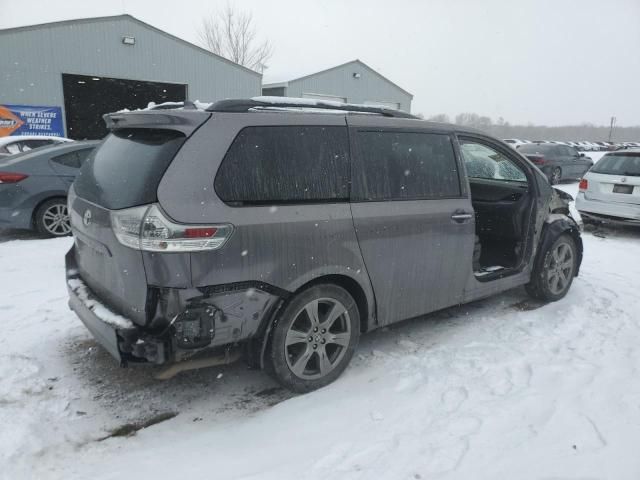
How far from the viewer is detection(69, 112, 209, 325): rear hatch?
2570mm

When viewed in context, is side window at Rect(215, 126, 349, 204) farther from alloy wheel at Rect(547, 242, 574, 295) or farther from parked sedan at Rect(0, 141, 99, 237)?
parked sedan at Rect(0, 141, 99, 237)

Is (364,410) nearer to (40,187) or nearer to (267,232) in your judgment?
(267,232)

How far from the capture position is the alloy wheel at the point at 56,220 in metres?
6.98

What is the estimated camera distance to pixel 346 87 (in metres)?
25.0

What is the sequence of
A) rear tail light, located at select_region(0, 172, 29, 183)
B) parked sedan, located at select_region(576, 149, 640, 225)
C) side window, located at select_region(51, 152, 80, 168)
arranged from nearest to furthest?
rear tail light, located at select_region(0, 172, 29, 183), side window, located at select_region(51, 152, 80, 168), parked sedan, located at select_region(576, 149, 640, 225)

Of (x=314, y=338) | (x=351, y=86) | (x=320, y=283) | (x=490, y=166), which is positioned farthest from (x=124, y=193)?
(x=351, y=86)

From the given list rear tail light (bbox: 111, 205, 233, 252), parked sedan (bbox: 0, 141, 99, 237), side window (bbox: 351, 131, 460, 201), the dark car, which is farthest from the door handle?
the dark car

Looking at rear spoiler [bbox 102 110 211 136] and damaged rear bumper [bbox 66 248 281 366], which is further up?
rear spoiler [bbox 102 110 211 136]

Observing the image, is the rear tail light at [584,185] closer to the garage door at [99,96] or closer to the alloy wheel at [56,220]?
the alloy wheel at [56,220]

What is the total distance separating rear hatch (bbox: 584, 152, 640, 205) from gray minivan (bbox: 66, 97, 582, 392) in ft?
18.5

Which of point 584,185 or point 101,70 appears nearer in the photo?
point 584,185

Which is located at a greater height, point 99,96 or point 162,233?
point 99,96

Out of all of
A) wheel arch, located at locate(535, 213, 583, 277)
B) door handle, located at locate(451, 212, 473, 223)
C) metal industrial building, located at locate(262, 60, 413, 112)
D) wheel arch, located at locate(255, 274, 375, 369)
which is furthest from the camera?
metal industrial building, located at locate(262, 60, 413, 112)

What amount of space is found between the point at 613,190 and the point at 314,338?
24.3ft
